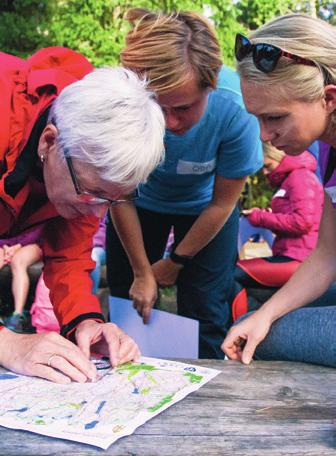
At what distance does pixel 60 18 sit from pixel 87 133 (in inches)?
203

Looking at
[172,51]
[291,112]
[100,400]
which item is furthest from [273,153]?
[100,400]

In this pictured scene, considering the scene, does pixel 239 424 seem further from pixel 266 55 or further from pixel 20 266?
pixel 20 266

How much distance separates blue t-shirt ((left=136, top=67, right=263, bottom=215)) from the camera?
2.45 meters

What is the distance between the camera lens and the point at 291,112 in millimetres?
1792

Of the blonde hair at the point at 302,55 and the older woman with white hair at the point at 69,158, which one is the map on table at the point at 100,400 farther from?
the blonde hair at the point at 302,55

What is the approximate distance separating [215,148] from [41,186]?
0.92m

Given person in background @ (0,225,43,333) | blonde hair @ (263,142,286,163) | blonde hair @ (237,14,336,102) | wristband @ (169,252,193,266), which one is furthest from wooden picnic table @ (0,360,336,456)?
person in background @ (0,225,43,333)

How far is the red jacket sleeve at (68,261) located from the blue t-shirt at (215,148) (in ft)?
1.93

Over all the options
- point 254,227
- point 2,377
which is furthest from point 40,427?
point 254,227

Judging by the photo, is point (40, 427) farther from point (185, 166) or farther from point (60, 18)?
point (60, 18)

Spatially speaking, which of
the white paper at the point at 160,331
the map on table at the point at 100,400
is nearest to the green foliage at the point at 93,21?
the white paper at the point at 160,331

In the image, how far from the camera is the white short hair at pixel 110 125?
157cm

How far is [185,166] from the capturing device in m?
2.55

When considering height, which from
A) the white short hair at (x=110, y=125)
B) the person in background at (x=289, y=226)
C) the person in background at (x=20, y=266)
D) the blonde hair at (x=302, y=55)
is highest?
the blonde hair at (x=302, y=55)
